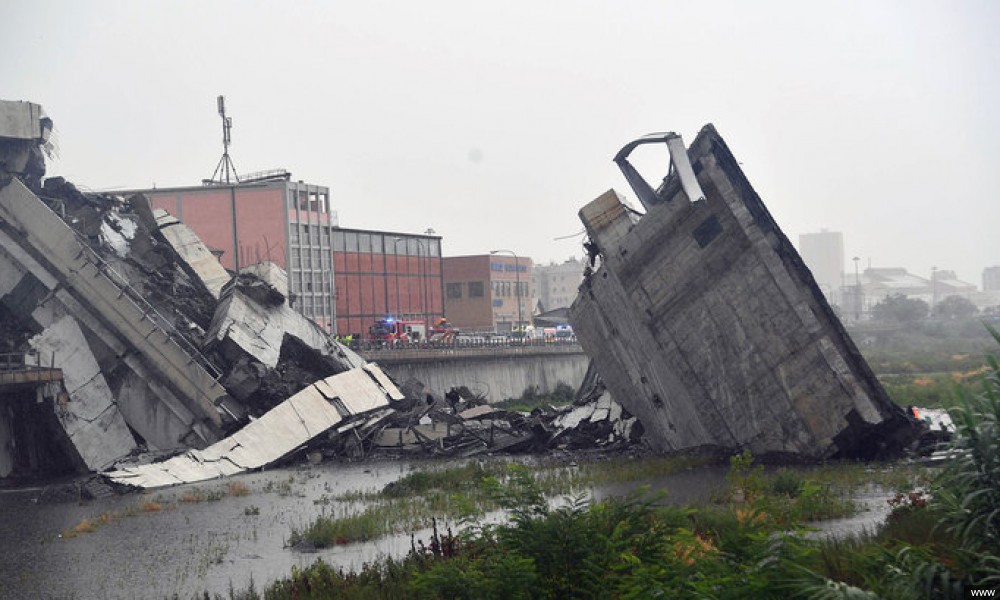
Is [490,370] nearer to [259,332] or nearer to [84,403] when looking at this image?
[259,332]

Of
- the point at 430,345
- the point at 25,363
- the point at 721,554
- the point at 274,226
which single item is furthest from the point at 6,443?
the point at 274,226

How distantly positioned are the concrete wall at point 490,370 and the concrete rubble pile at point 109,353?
13.3 meters

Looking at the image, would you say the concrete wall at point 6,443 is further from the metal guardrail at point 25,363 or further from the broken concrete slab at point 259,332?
the broken concrete slab at point 259,332

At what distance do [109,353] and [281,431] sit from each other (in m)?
6.08

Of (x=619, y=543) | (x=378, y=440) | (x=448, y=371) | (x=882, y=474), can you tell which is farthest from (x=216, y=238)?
(x=619, y=543)

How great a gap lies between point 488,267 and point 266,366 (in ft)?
207

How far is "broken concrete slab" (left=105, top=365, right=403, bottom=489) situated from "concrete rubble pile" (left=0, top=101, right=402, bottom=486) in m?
0.07

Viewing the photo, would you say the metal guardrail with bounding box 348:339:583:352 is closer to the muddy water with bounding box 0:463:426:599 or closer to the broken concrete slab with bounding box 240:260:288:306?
the broken concrete slab with bounding box 240:260:288:306

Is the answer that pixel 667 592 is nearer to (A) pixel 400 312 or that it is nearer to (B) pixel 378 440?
(B) pixel 378 440

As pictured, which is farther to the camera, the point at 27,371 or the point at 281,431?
the point at 281,431

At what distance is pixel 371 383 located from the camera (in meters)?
40.4

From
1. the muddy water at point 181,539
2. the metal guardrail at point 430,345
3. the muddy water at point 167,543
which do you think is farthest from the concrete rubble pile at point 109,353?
the metal guardrail at point 430,345

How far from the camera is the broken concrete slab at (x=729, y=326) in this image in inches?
1029

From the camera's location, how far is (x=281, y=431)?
3372cm
